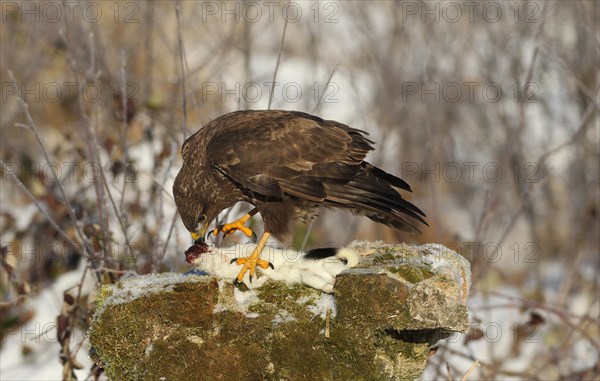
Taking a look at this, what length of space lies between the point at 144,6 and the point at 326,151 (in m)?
4.48

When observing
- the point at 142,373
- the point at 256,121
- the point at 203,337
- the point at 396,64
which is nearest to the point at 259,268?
the point at 203,337

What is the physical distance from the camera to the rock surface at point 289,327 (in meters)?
3.37

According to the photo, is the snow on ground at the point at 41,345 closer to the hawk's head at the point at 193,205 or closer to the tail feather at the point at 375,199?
the hawk's head at the point at 193,205

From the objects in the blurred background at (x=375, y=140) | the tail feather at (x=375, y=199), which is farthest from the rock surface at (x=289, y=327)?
the blurred background at (x=375, y=140)

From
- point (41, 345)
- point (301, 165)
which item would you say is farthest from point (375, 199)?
point (41, 345)

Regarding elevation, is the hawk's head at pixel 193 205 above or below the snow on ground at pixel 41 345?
above

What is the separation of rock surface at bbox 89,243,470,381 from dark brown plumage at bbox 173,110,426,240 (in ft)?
2.44

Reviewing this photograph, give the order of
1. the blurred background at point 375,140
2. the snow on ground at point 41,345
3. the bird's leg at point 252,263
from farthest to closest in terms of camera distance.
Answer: the blurred background at point 375,140 → the snow on ground at point 41,345 → the bird's leg at point 252,263

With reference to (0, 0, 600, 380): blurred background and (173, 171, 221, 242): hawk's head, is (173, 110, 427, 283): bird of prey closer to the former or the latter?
(173, 171, 221, 242): hawk's head

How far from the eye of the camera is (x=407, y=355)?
350 centimetres

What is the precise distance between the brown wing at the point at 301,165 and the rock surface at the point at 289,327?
2.24ft

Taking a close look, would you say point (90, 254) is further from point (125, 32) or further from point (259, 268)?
point (125, 32)

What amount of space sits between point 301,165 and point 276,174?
15 cm

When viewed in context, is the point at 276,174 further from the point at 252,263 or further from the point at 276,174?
the point at 252,263
